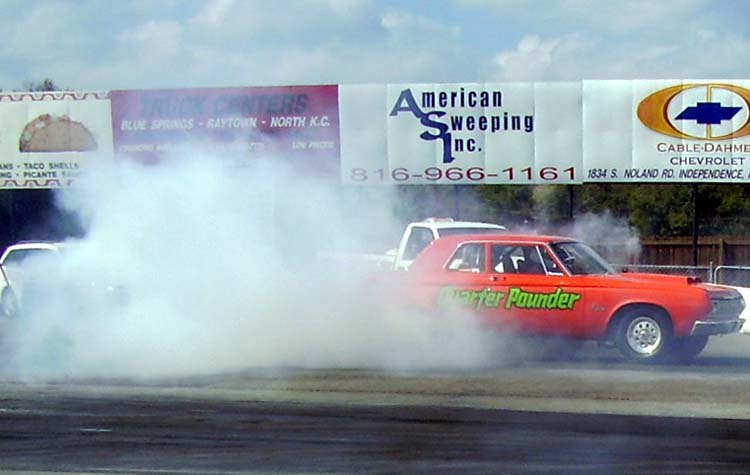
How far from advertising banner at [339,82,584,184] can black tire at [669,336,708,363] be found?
1171 centimetres

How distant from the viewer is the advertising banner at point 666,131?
81.5 feet

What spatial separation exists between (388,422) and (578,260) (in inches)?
216

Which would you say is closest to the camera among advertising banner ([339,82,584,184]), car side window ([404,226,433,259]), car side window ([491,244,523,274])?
car side window ([491,244,523,274])

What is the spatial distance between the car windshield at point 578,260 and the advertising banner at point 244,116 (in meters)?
11.1

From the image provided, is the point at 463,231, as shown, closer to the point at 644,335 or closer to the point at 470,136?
the point at 644,335

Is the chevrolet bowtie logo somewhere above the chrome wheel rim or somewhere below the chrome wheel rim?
above

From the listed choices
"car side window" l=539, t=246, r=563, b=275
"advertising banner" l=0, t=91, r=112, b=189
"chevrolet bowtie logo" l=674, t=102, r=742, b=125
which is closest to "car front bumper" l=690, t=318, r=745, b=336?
"car side window" l=539, t=246, r=563, b=275

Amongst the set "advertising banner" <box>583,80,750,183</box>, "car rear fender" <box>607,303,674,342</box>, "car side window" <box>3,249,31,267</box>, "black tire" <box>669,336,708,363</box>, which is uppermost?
"advertising banner" <box>583,80,750,183</box>

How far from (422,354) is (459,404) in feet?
11.4

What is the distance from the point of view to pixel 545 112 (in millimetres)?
25328

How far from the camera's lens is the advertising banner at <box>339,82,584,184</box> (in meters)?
25.3

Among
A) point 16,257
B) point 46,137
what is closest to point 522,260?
point 16,257

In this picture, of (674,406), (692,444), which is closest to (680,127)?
(674,406)

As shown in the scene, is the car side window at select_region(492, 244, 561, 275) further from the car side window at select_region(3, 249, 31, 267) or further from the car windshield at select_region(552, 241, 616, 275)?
the car side window at select_region(3, 249, 31, 267)
